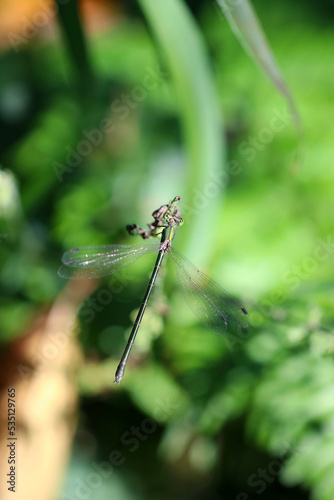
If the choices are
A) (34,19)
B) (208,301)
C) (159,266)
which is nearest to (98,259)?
(159,266)

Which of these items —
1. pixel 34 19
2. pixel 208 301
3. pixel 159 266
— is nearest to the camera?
pixel 208 301

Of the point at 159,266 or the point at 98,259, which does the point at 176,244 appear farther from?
the point at 98,259

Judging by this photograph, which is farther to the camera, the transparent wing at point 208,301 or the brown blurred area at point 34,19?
the brown blurred area at point 34,19

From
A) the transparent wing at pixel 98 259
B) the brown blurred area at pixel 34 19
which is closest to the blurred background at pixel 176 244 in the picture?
the brown blurred area at pixel 34 19

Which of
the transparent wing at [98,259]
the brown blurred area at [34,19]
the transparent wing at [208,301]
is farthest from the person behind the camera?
the brown blurred area at [34,19]

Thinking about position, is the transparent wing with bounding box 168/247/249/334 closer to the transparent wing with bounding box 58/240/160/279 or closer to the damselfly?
the damselfly

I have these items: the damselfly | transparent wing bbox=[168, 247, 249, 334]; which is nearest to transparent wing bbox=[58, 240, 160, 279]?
the damselfly

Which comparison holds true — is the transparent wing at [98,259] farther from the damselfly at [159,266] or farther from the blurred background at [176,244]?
the blurred background at [176,244]

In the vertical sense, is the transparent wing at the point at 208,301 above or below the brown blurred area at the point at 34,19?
below
